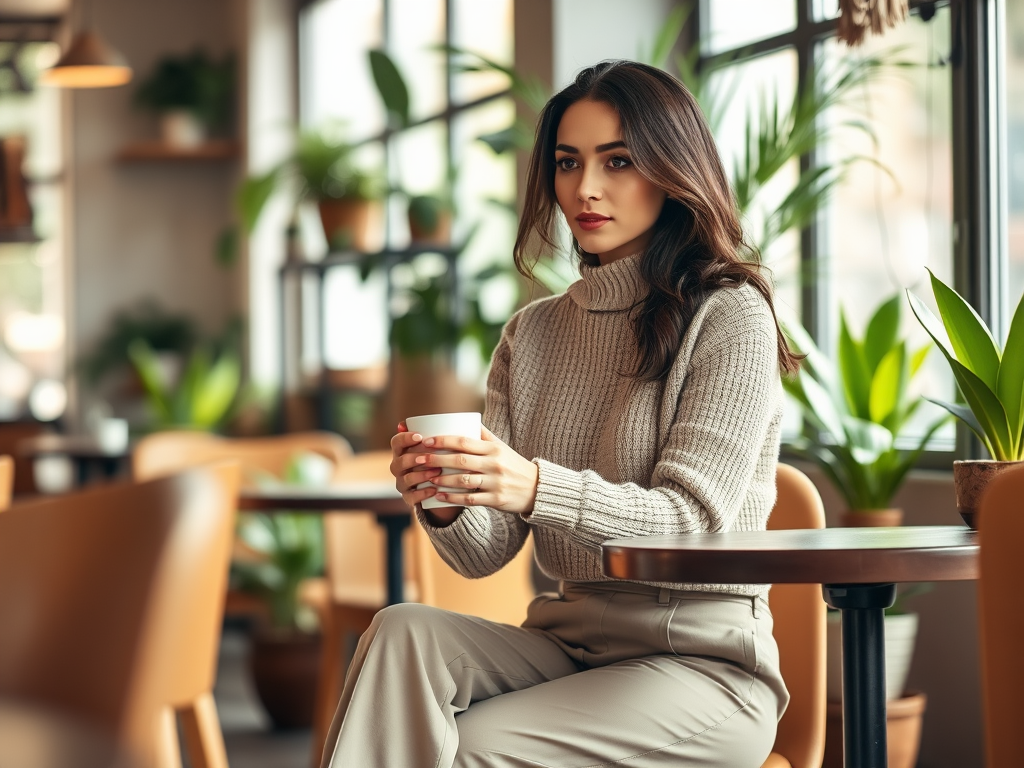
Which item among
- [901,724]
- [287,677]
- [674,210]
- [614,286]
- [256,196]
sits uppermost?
[256,196]

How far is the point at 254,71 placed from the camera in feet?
22.1

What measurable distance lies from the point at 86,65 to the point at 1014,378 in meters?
4.94

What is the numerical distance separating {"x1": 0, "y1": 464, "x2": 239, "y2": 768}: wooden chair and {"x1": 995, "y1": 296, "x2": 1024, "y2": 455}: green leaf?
3.84 ft

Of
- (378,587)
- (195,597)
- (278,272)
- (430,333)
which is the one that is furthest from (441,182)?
(195,597)

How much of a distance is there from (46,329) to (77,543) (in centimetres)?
636

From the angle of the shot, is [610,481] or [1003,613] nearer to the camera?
[1003,613]

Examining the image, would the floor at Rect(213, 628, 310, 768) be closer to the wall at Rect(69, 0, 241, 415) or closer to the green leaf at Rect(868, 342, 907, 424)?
the green leaf at Rect(868, 342, 907, 424)

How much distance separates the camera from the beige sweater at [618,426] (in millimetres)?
1505

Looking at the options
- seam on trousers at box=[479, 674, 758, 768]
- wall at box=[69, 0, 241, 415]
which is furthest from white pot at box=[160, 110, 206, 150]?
seam on trousers at box=[479, 674, 758, 768]

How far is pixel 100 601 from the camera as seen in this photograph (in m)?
1.87

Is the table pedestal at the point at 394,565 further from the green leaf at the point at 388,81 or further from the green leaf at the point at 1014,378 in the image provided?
the green leaf at the point at 388,81

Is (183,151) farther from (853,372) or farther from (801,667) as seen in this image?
(801,667)

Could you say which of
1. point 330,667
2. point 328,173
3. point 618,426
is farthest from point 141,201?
point 618,426

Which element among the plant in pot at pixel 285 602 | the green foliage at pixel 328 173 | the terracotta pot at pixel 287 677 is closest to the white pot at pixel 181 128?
the green foliage at pixel 328 173
